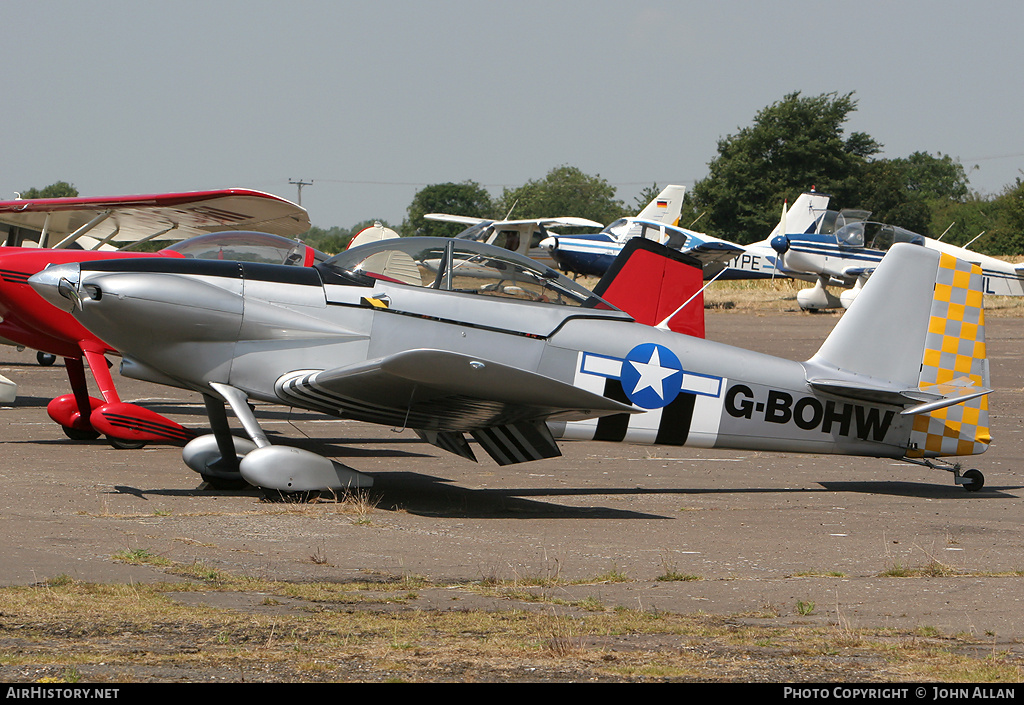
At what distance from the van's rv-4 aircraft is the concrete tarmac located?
382 millimetres

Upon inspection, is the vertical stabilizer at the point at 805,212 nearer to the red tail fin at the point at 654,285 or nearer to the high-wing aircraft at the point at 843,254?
the high-wing aircraft at the point at 843,254

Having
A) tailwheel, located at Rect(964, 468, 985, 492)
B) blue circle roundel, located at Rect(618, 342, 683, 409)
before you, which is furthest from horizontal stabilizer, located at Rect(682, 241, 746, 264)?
blue circle roundel, located at Rect(618, 342, 683, 409)

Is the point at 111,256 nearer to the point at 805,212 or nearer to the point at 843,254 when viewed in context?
the point at 843,254

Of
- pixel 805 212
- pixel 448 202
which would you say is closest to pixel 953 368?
pixel 805 212

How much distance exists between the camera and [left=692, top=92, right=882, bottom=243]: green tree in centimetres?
7206

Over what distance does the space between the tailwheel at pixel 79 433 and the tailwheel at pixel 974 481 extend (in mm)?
8478

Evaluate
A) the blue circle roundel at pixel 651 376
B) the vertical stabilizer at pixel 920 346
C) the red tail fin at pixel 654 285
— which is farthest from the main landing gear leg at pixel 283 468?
the vertical stabilizer at pixel 920 346

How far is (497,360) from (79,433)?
5.21m

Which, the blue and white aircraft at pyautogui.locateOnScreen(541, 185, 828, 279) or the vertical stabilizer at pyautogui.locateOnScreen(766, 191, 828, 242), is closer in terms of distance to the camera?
the blue and white aircraft at pyautogui.locateOnScreen(541, 185, 828, 279)

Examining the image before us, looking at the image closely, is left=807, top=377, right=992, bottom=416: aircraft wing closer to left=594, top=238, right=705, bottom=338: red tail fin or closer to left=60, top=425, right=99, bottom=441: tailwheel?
left=594, top=238, right=705, bottom=338: red tail fin

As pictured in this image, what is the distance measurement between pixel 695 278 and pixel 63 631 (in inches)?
313

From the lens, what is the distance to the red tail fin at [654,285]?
1060 cm

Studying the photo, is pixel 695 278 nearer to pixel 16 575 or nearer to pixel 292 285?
pixel 292 285

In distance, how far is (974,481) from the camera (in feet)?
30.1
